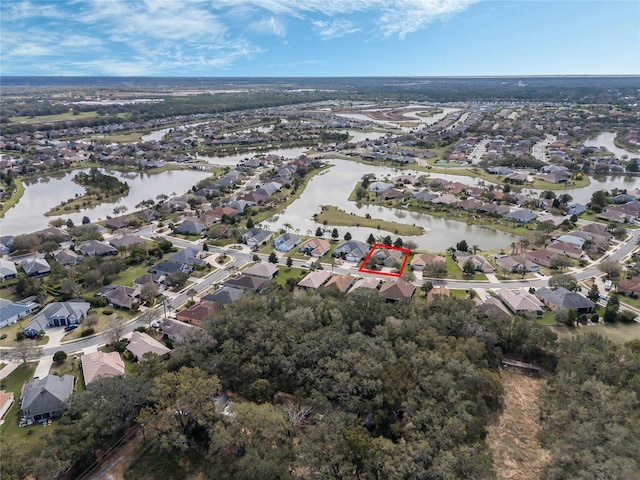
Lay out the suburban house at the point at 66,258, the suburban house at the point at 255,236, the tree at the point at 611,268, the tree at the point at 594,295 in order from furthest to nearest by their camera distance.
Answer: the suburban house at the point at 255,236, the suburban house at the point at 66,258, the tree at the point at 611,268, the tree at the point at 594,295

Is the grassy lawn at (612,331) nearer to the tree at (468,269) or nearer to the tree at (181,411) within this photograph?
the tree at (468,269)

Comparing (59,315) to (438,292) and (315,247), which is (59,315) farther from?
(438,292)

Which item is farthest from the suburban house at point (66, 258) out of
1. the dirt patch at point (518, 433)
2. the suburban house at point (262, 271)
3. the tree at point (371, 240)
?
the dirt patch at point (518, 433)

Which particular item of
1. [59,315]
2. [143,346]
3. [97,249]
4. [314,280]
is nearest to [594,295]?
[314,280]

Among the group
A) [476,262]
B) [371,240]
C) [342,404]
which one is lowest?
[476,262]

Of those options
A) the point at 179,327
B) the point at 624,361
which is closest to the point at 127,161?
the point at 179,327

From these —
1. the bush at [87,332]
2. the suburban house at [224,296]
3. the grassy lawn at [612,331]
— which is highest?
the suburban house at [224,296]
